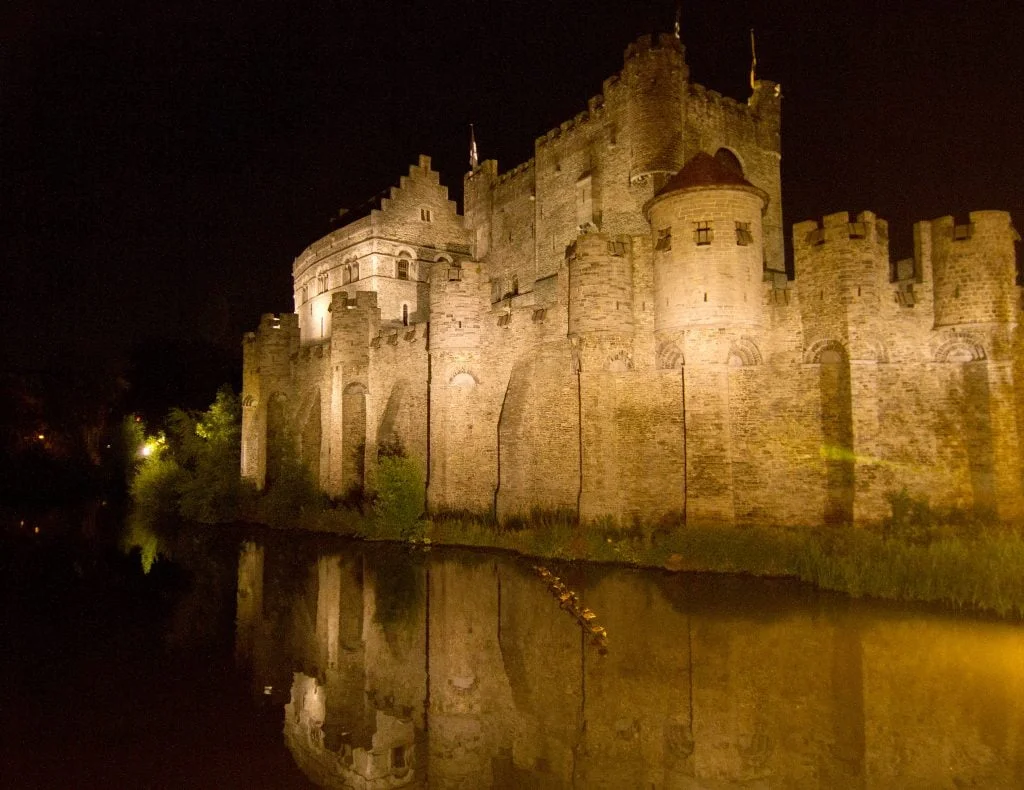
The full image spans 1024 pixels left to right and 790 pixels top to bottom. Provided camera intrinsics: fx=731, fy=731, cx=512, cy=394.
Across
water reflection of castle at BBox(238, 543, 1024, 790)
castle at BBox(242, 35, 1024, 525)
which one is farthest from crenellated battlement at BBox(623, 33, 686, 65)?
water reflection of castle at BBox(238, 543, 1024, 790)

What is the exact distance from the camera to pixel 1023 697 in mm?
7926

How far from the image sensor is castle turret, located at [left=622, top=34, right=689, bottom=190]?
2425cm

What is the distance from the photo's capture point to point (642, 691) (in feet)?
27.6

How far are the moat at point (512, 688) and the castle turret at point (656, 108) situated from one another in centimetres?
1499

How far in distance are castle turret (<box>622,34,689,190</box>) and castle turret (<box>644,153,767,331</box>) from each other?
759 centimetres

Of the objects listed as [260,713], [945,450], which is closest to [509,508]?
[945,450]

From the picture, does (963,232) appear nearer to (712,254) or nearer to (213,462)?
(712,254)

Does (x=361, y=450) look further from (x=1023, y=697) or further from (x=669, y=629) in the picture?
(x=1023, y=697)

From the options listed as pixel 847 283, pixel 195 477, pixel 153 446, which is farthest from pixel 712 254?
pixel 153 446

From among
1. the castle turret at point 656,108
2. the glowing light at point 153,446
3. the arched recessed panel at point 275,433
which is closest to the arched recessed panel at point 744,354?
the castle turret at point 656,108

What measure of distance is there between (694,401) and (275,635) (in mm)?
10060

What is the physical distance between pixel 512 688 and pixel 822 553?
8.15 m

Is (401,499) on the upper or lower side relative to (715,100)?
lower

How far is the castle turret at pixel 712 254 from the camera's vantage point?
16406 mm
